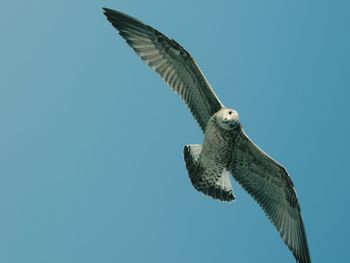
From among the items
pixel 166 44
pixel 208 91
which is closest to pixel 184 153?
pixel 208 91

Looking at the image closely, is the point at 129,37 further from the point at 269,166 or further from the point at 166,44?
the point at 269,166

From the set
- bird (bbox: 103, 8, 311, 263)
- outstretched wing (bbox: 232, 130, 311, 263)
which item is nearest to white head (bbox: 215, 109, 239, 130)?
bird (bbox: 103, 8, 311, 263)

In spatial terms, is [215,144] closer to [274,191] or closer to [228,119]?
[228,119]

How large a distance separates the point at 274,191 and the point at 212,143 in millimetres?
1489

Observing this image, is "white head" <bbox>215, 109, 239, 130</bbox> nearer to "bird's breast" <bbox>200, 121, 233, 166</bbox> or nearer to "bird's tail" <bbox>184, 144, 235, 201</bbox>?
"bird's breast" <bbox>200, 121, 233, 166</bbox>

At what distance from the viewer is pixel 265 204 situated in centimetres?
1184

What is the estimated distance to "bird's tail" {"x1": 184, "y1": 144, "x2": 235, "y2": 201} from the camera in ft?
36.7

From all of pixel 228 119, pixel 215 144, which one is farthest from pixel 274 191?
pixel 228 119

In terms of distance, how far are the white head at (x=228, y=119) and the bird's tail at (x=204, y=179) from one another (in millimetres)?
650

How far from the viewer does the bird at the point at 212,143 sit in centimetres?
1099

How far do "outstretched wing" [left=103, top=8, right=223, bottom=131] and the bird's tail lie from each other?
0.57 metres

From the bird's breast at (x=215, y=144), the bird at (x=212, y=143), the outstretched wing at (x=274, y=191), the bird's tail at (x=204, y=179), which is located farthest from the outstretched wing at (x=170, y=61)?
the outstretched wing at (x=274, y=191)

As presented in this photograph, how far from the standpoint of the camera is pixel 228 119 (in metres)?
10.7

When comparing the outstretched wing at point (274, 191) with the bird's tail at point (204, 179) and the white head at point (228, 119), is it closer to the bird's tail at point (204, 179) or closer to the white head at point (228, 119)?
the bird's tail at point (204, 179)
